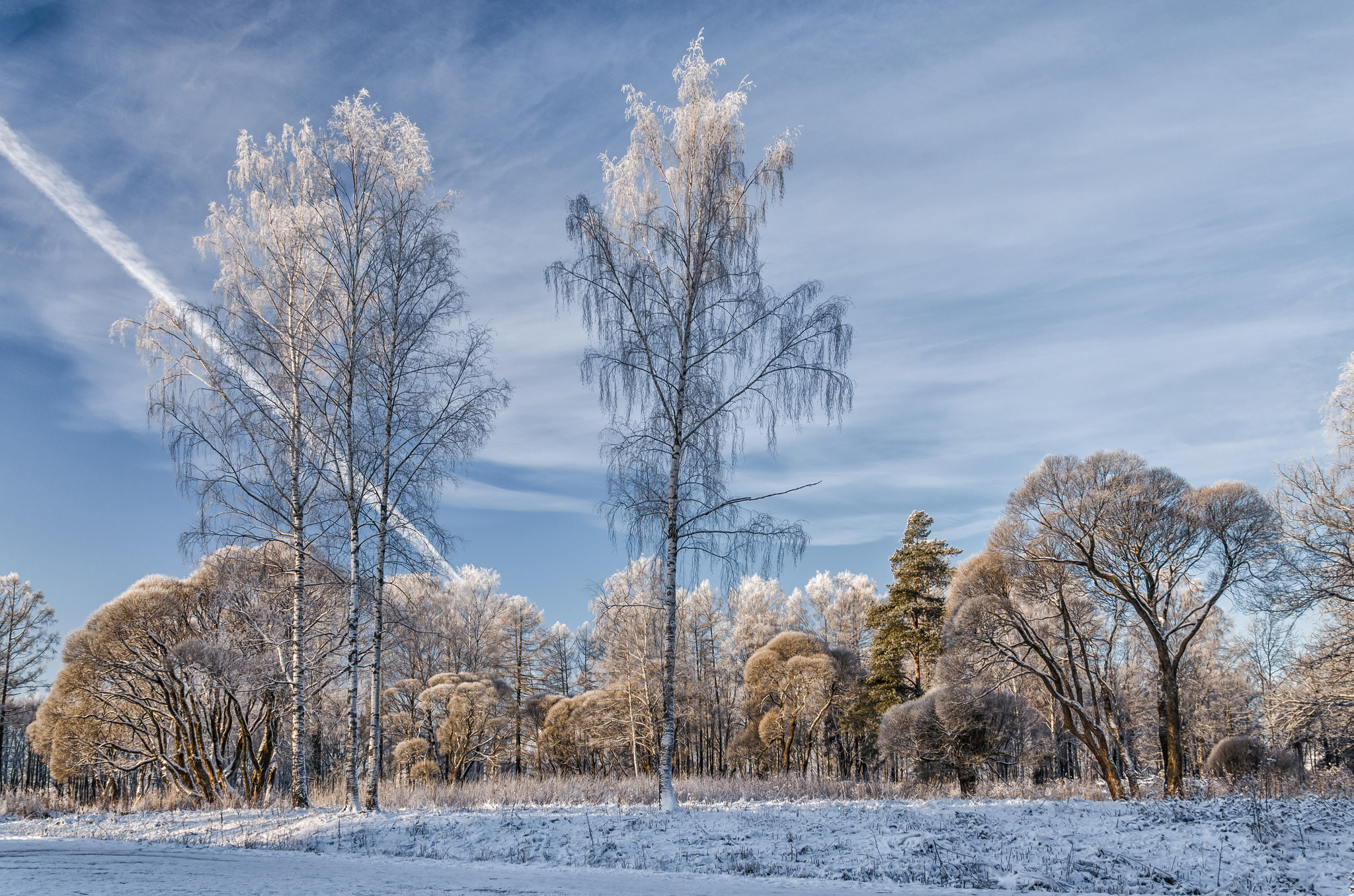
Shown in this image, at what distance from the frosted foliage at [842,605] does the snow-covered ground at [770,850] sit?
1373 inches

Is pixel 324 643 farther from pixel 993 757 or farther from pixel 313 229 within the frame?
pixel 993 757

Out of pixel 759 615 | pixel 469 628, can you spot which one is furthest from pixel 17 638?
pixel 759 615

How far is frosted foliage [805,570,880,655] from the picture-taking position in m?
45.1

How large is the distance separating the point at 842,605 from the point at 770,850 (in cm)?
4015

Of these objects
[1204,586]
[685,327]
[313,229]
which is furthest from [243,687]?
[1204,586]

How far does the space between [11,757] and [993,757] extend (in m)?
78.0

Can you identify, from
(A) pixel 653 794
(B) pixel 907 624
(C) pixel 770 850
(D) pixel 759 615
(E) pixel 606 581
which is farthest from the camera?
(D) pixel 759 615

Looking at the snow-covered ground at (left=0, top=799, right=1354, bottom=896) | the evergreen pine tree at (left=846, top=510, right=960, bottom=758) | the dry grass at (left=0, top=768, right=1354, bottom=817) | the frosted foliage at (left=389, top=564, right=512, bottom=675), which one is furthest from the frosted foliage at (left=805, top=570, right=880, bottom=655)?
the snow-covered ground at (left=0, top=799, right=1354, bottom=896)

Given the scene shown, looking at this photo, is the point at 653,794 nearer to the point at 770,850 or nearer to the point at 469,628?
the point at 770,850

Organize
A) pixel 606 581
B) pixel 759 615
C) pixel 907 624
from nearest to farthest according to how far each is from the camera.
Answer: pixel 606 581
pixel 907 624
pixel 759 615

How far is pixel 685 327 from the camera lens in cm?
1334

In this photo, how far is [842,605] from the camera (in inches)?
1837

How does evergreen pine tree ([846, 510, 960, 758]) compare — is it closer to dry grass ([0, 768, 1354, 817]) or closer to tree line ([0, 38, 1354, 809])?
tree line ([0, 38, 1354, 809])

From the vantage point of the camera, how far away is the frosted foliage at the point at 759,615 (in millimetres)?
43094
